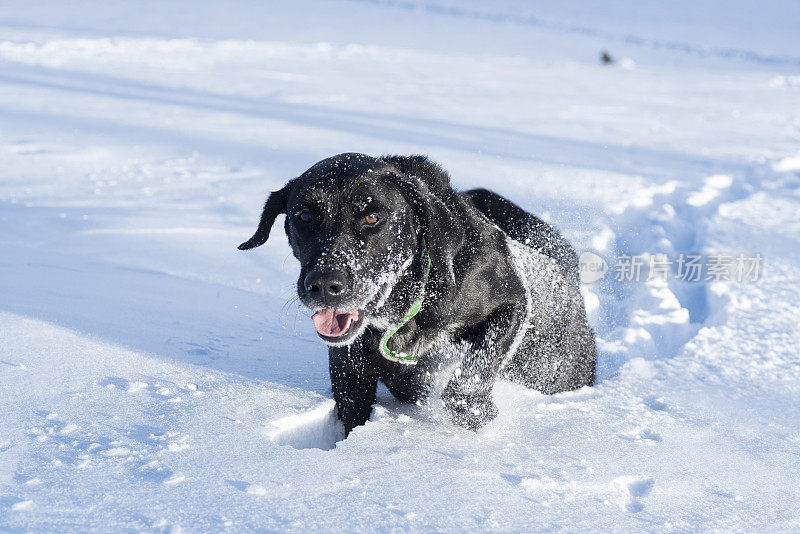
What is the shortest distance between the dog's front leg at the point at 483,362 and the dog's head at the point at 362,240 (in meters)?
0.34

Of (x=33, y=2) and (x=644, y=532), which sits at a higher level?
(x=33, y=2)

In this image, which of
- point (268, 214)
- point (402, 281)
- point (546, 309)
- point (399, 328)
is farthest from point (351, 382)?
point (546, 309)

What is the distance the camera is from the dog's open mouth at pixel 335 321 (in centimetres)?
249

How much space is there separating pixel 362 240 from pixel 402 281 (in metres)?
0.26

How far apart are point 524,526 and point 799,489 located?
100 cm

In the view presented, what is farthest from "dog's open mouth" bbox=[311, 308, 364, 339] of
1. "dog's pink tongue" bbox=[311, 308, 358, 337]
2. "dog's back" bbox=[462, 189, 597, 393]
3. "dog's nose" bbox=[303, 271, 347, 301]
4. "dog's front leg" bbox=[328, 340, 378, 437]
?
"dog's back" bbox=[462, 189, 597, 393]

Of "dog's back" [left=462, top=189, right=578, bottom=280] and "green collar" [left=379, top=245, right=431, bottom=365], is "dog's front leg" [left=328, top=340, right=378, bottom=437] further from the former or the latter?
"dog's back" [left=462, top=189, right=578, bottom=280]

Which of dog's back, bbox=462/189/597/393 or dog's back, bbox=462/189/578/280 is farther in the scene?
dog's back, bbox=462/189/578/280

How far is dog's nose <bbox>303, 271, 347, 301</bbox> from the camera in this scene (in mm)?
2334

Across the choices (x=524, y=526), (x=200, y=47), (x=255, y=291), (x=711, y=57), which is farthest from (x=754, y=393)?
(x=711, y=57)

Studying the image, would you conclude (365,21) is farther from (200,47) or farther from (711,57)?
(711,57)

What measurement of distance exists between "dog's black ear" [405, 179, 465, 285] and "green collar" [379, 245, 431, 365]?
48 millimetres

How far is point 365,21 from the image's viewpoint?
17328 mm

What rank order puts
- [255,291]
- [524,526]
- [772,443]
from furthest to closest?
[255,291], [772,443], [524,526]
